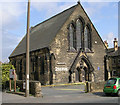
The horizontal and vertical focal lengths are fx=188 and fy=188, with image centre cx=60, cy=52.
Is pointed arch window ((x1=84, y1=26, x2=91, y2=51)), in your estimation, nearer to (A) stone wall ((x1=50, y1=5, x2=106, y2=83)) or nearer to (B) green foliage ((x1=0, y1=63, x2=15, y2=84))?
(A) stone wall ((x1=50, y1=5, x2=106, y2=83))

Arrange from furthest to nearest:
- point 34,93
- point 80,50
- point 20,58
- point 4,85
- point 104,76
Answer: point 20,58, point 104,76, point 80,50, point 4,85, point 34,93

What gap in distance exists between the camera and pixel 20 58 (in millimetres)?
42125

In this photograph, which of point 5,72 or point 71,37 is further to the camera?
point 71,37

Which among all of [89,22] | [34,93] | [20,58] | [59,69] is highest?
[89,22]

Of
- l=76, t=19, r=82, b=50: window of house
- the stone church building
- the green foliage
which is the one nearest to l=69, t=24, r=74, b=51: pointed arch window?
the stone church building

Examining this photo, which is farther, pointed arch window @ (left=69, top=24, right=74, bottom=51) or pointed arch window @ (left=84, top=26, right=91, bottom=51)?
pointed arch window @ (left=84, top=26, right=91, bottom=51)

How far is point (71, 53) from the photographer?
32844 mm

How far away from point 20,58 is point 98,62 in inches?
686

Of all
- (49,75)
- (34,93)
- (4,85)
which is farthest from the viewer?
(49,75)

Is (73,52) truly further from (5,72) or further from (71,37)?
(5,72)

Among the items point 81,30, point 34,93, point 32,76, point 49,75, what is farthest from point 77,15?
point 34,93

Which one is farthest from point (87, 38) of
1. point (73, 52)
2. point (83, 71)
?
point (83, 71)

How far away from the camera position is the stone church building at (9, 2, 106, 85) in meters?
31.1

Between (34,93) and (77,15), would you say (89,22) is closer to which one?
(77,15)
